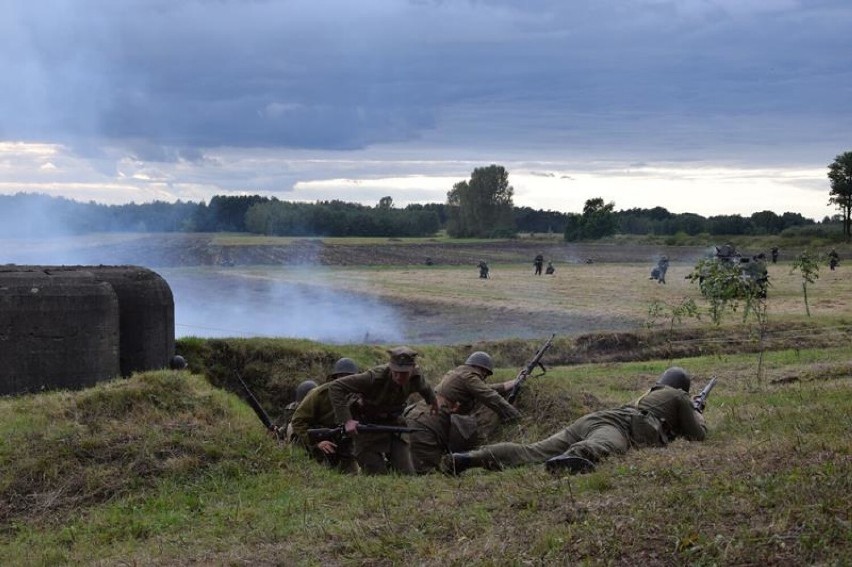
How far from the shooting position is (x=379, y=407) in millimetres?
11680

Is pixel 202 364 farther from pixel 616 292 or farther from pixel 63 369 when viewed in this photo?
pixel 616 292

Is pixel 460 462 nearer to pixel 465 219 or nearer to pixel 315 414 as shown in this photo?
pixel 315 414

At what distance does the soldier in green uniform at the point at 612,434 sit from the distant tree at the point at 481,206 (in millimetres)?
100270

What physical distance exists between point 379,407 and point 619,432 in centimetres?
280

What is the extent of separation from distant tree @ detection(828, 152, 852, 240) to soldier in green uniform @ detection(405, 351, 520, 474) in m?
79.2

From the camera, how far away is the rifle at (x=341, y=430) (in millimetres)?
11383

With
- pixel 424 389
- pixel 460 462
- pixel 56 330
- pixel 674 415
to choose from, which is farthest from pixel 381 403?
pixel 56 330

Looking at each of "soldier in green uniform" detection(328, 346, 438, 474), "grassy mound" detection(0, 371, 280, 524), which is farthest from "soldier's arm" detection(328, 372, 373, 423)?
"grassy mound" detection(0, 371, 280, 524)

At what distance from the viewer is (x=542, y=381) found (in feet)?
48.2

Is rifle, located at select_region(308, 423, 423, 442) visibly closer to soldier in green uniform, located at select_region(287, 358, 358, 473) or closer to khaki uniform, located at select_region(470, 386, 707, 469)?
soldier in green uniform, located at select_region(287, 358, 358, 473)

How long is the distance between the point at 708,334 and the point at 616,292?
655 inches

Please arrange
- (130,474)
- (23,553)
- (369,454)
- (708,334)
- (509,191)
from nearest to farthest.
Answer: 1. (23,553)
2. (130,474)
3. (369,454)
4. (708,334)
5. (509,191)

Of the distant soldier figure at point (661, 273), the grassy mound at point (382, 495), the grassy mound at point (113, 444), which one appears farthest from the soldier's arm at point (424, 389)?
the distant soldier figure at point (661, 273)

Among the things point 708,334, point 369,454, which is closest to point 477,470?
point 369,454
